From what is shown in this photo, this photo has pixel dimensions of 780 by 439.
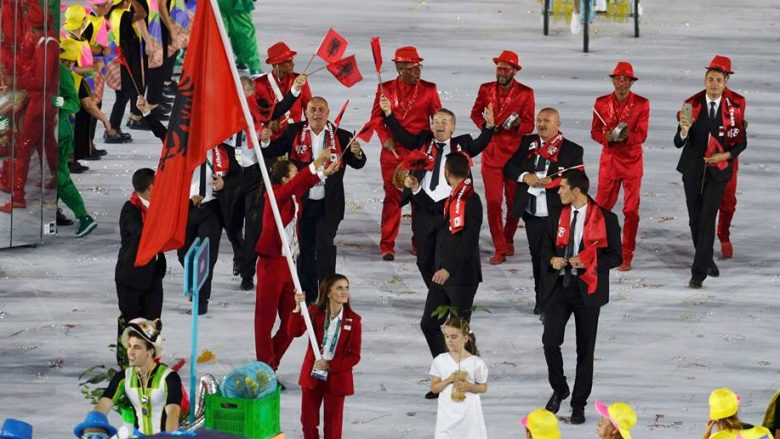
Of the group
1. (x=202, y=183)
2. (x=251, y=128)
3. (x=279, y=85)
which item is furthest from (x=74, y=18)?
(x=251, y=128)

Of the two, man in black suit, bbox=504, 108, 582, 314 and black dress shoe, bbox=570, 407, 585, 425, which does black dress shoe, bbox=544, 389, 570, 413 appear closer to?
black dress shoe, bbox=570, 407, 585, 425

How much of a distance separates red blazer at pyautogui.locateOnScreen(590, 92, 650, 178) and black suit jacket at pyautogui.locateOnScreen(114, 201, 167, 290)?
4.60 metres

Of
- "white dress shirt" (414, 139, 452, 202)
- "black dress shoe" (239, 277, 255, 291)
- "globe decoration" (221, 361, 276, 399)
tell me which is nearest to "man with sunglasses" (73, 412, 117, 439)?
"globe decoration" (221, 361, 276, 399)

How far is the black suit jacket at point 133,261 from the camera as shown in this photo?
45.6ft

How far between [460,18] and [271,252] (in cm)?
1266

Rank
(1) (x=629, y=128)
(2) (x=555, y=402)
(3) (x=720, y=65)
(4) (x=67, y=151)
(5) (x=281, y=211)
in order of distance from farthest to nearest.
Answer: (4) (x=67, y=151) → (1) (x=629, y=128) → (3) (x=720, y=65) → (5) (x=281, y=211) → (2) (x=555, y=402)

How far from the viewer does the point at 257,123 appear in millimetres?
16938

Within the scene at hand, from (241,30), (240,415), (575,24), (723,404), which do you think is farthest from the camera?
(575,24)

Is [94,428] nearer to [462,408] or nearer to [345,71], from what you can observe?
[462,408]

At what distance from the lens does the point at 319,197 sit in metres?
16.2

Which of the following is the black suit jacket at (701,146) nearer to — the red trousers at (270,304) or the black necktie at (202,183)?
the black necktie at (202,183)

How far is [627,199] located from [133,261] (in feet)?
16.3

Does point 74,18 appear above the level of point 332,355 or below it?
above

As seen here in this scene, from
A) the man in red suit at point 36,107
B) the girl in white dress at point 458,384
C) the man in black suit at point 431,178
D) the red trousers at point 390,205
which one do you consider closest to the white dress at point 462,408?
the girl in white dress at point 458,384
